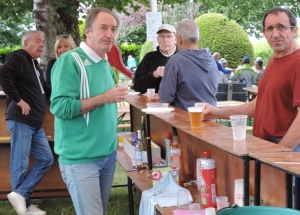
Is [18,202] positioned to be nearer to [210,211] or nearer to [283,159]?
[210,211]

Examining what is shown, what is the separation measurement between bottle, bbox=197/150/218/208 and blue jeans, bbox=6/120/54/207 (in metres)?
3.10

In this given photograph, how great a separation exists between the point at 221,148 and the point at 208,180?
64 cm

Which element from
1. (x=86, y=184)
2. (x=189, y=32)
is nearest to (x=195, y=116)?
(x=86, y=184)

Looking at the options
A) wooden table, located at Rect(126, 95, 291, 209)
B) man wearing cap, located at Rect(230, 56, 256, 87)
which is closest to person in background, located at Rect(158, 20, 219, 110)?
wooden table, located at Rect(126, 95, 291, 209)

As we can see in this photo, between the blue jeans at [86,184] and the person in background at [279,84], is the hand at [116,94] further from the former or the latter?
the person in background at [279,84]

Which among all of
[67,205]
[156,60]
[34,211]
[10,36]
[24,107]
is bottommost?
[67,205]

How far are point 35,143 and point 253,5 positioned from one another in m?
6.35

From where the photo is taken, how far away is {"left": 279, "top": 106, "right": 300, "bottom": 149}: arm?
335 centimetres

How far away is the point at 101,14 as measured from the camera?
3.53 meters

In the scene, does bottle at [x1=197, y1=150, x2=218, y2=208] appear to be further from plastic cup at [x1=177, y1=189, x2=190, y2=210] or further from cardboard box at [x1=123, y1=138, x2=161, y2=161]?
cardboard box at [x1=123, y1=138, x2=161, y2=161]

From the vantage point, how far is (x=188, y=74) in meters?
4.90

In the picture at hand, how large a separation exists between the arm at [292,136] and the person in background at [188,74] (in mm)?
1704

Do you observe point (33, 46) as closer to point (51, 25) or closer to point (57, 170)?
point (57, 170)

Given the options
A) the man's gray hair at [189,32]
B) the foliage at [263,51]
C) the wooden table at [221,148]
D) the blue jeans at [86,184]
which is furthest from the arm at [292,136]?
the foliage at [263,51]
